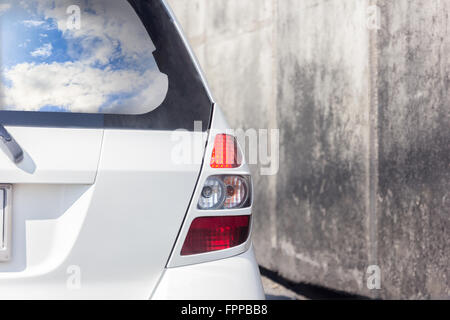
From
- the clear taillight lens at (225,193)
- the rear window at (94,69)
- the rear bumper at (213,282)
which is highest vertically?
the rear window at (94,69)

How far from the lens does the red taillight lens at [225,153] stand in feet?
7.10

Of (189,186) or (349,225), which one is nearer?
(189,186)

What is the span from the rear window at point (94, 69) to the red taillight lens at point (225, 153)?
8 cm

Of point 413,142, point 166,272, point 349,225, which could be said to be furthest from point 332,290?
point 166,272

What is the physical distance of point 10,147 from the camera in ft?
6.23

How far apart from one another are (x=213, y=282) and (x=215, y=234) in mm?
167

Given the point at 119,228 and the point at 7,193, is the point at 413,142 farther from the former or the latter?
the point at 7,193

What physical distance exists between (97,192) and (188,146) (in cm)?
35

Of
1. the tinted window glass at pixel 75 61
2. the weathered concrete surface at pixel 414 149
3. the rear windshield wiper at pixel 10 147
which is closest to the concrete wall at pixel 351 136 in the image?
the weathered concrete surface at pixel 414 149

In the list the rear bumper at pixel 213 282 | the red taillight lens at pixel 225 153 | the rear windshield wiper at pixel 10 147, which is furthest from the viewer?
the red taillight lens at pixel 225 153

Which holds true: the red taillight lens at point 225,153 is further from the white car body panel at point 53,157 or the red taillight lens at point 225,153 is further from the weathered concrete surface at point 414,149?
the weathered concrete surface at point 414,149

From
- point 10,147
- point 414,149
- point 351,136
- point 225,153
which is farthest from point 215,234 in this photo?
point 351,136

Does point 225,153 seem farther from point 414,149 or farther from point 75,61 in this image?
point 414,149

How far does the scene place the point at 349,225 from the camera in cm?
483
